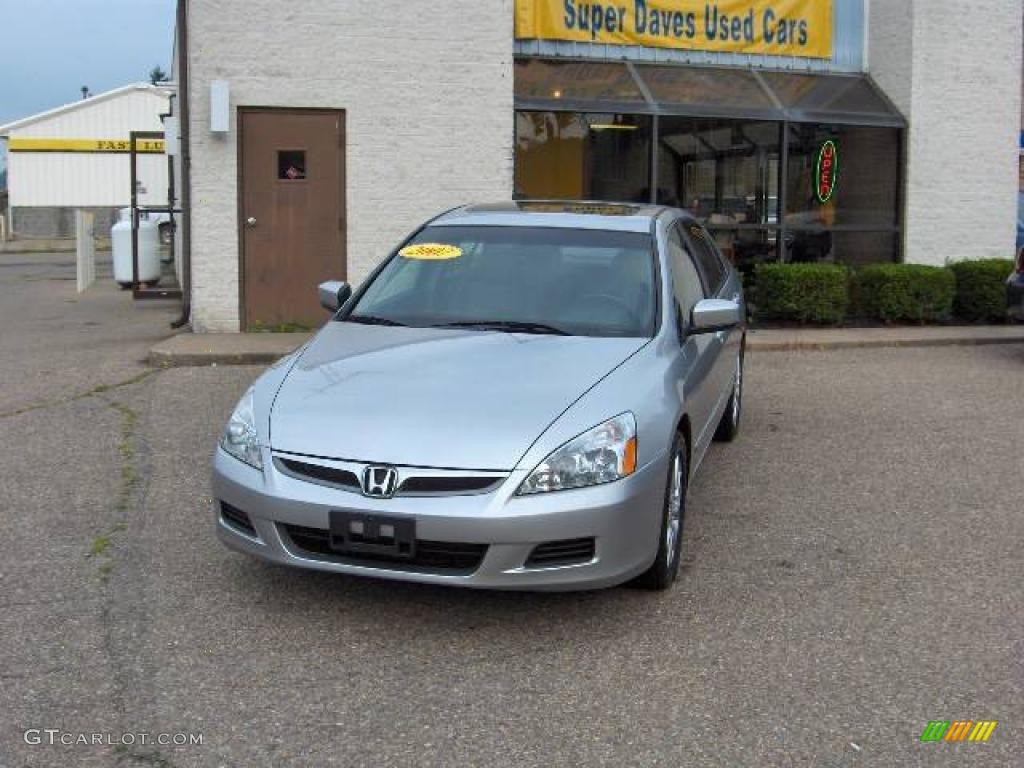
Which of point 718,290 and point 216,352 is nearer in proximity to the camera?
point 718,290

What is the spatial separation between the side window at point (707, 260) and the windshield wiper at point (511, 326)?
1.68m

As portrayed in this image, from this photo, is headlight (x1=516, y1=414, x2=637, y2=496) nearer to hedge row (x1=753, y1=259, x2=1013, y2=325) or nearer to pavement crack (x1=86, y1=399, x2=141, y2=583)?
pavement crack (x1=86, y1=399, x2=141, y2=583)

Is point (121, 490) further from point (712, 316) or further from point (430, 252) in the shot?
point (712, 316)

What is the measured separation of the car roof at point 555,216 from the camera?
20.0 ft

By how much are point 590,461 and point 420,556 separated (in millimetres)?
708

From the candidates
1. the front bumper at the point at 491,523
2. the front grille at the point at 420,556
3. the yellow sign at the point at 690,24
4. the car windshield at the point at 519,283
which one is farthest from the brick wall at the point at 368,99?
the front grille at the point at 420,556

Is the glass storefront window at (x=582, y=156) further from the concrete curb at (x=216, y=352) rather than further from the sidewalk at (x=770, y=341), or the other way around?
the concrete curb at (x=216, y=352)

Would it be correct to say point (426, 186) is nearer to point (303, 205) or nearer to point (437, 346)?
point (303, 205)

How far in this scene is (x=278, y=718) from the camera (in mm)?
3717

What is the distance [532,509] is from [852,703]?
1.25m

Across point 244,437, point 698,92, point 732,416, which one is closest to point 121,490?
point 244,437

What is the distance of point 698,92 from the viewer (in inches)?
555

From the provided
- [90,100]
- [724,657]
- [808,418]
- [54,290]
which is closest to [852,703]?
[724,657]

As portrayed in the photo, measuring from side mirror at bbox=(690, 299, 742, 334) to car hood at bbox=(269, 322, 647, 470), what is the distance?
0.39 metres
